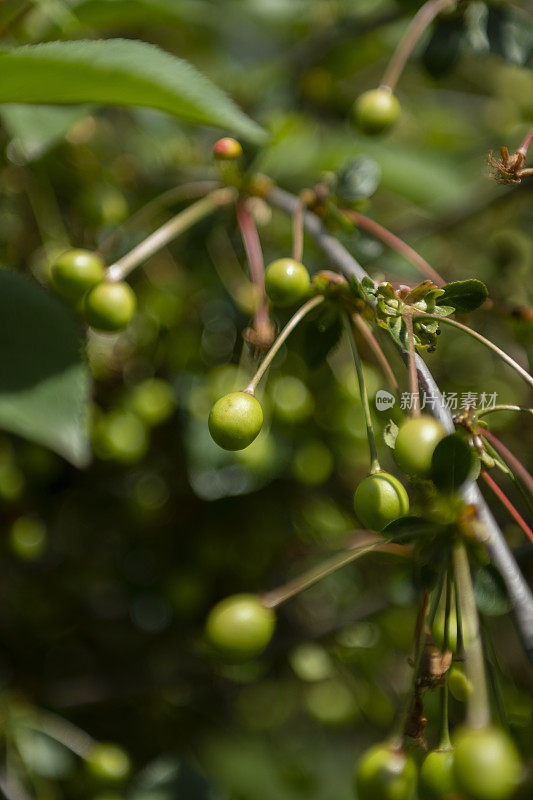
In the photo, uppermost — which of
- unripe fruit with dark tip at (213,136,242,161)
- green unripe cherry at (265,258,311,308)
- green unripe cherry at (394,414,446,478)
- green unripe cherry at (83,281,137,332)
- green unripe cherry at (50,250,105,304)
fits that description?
unripe fruit with dark tip at (213,136,242,161)

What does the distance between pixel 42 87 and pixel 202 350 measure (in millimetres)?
575

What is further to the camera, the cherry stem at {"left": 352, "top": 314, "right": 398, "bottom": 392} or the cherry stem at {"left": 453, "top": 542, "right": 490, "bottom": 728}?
the cherry stem at {"left": 352, "top": 314, "right": 398, "bottom": 392}

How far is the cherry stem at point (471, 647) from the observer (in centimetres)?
42

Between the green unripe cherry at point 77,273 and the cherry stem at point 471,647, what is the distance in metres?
0.45

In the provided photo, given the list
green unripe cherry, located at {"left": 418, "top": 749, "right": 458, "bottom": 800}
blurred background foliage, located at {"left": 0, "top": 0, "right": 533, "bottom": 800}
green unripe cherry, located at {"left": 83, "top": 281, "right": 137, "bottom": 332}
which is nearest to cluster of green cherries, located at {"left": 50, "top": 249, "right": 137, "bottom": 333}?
green unripe cherry, located at {"left": 83, "top": 281, "right": 137, "bottom": 332}

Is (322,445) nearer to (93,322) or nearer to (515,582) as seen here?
(93,322)

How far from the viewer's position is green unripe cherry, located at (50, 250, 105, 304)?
0.75 metres

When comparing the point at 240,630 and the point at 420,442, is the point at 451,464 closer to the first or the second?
the point at 420,442

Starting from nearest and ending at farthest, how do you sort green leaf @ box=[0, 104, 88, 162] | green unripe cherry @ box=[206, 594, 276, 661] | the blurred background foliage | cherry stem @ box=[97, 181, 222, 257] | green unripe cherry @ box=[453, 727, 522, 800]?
green unripe cherry @ box=[453, 727, 522, 800]
green unripe cherry @ box=[206, 594, 276, 661]
green leaf @ box=[0, 104, 88, 162]
cherry stem @ box=[97, 181, 222, 257]
the blurred background foliage

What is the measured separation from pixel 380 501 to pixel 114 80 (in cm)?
43

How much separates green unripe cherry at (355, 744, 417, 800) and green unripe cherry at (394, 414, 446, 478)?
8.1 inches

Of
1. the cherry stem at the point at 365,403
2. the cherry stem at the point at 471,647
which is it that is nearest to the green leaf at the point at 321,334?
the cherry stem at the point at 365,403

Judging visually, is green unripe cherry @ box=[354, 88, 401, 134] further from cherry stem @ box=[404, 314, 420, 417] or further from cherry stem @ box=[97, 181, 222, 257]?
cherry stem @ box=[404, 314, 420, 417]

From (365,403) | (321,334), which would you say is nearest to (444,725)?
(365,403)
